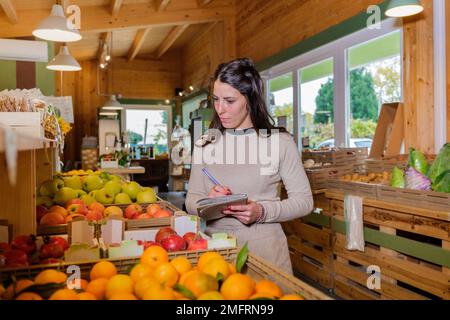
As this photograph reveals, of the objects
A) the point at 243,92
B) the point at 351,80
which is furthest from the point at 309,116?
the point at 243,92

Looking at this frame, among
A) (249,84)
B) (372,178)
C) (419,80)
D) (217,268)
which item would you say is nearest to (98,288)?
(217,268)

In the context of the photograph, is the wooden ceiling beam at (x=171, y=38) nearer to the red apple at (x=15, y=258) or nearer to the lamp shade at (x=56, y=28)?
the lamp shade at (x=56, y=28)

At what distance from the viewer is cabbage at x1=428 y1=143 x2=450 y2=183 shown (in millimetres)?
2639

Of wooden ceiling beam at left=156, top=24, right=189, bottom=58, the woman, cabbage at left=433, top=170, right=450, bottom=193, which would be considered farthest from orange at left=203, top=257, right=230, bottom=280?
wooden ceiling beam at left=156, top=24, right=189, bottom=58

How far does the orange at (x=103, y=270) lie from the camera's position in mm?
1192

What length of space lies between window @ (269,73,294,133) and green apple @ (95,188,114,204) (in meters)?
3.40

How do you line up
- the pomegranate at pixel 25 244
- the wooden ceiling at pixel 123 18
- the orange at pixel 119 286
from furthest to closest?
the wooden ceiling at pixel 123 18, the pomegranate at pixel 25 244, the orange at pixel 119 286

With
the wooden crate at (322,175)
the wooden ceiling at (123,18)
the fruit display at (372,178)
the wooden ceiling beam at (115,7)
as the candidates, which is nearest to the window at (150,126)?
the wooden ceiling at (123,18)

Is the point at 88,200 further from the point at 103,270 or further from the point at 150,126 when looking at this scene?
the point at 150,126

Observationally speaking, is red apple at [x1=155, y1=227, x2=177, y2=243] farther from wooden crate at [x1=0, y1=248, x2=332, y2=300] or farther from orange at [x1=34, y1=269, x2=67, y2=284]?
orange at [x1=34, y1=269, x2=67, y2=284]

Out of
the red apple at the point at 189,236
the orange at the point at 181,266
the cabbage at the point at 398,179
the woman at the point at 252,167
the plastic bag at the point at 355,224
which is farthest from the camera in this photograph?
the plastic bag at the point at 355,224

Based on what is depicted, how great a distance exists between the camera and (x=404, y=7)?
10.3 ft

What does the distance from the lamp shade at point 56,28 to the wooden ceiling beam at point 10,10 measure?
5.09 feet
